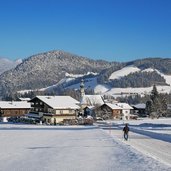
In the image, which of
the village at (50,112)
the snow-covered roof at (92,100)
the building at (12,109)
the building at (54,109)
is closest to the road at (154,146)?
the village at (50,112)

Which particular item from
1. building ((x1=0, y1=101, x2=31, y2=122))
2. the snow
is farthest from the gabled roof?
the snow

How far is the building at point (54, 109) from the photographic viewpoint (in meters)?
97.4

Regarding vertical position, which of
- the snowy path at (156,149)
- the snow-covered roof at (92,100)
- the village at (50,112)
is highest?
the snow-covered roof at (92,100)

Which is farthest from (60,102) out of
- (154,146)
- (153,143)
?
(154,146)

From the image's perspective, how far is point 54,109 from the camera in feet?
319

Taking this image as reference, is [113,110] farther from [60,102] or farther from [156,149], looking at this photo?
[156,149]

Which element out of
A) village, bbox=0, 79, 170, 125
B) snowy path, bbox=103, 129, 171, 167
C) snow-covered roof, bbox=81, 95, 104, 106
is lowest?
snowy path, bbox=103, 129, 171, 167

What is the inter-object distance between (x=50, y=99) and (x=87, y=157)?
3198 inches

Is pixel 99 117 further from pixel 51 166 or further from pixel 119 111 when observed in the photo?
pixel 51 166

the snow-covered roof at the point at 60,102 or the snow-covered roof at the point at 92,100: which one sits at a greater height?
the snow-covered roof at the point at 92,100

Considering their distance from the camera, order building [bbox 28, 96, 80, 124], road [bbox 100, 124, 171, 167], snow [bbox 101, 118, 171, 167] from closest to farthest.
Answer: road [bbox 100, 124, 171, 167], snow [bbox 101, 118, 171, 167], building [bbox 28, 96, 80, 124]

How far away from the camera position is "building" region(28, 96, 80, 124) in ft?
320

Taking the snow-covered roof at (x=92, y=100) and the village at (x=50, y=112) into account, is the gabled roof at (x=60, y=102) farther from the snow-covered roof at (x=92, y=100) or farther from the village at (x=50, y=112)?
the snow-covered roof at (x=92, y=100)

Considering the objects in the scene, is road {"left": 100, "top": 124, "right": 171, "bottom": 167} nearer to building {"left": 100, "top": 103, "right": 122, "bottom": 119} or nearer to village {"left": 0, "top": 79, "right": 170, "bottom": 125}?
village {"left": 0, "top": 79, "right": 170, "bottom": 125}
